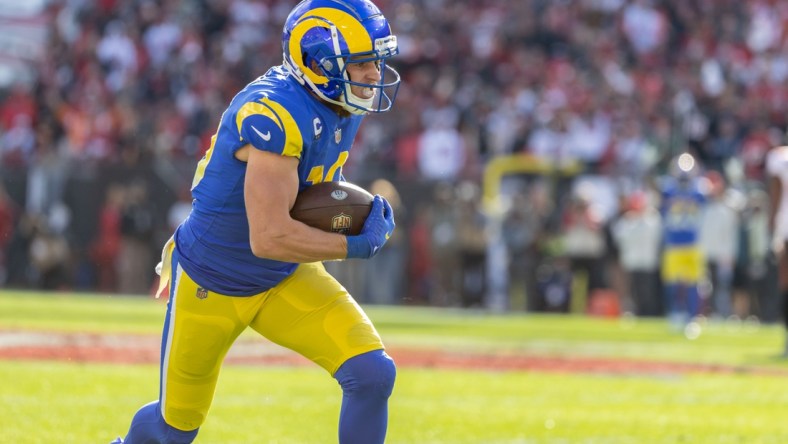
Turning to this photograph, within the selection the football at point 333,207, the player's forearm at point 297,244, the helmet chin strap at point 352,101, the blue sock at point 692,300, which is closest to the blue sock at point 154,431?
the player's forearm at point 297,244

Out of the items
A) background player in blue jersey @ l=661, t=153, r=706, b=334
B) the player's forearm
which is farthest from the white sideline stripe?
background player in blue jersey @ l=661, t=153, r=706, b=334

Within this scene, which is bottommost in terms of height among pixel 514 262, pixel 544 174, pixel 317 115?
pixel 514 262

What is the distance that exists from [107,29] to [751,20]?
983 cm

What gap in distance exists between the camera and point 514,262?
18250 millimetres

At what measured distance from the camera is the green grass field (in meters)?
6.71

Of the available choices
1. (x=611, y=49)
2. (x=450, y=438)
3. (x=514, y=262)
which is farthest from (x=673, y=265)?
(x=450, y=438)

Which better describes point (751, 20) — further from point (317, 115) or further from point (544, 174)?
point (317, 115)

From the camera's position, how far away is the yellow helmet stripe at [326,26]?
4.70 m

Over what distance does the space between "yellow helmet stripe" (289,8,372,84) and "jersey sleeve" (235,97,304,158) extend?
0.26 metres

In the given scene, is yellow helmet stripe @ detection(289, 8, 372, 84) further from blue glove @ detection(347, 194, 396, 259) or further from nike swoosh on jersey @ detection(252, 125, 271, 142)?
blue glove @ detection(347, 194, 396, 259)

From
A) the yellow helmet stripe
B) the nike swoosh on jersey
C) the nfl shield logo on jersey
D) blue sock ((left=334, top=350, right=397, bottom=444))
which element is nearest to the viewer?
the nike swoosh on jersey

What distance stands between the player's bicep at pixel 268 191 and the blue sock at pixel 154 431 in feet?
2.64

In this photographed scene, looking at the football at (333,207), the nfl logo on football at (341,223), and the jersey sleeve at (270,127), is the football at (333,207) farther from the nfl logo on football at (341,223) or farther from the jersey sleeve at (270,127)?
the jersey sleeve at (270,127)

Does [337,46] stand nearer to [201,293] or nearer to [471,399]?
→ [201,293]
